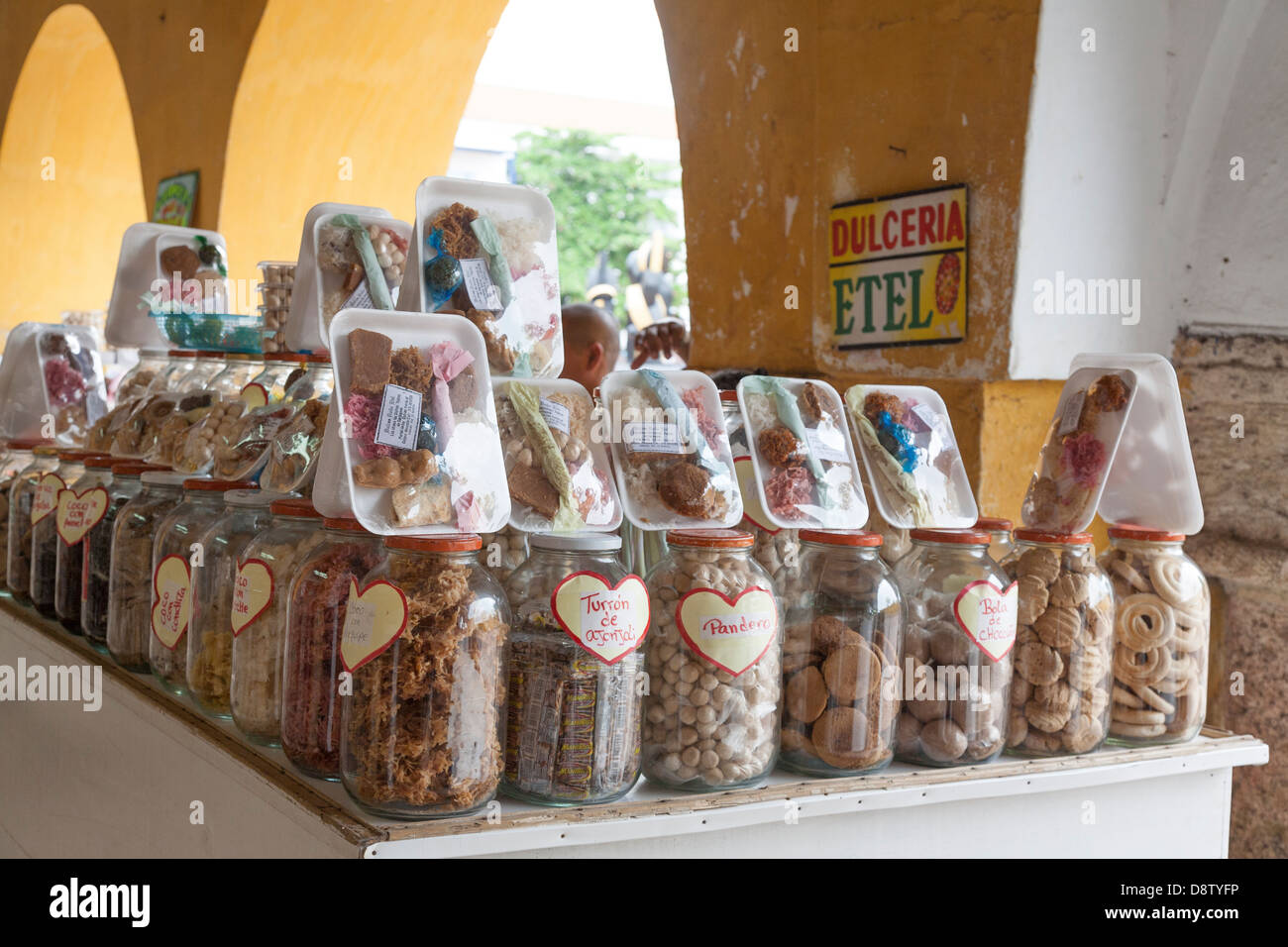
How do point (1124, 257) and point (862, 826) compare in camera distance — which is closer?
point (862, 826)

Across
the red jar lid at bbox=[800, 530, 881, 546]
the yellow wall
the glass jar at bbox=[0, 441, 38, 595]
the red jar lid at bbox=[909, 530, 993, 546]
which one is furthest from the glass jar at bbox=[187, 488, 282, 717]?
the yellow wall

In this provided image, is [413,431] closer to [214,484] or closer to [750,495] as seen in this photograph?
[750,495]

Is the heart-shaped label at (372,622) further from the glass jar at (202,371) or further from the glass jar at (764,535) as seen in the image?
the glass jar at (202,371)

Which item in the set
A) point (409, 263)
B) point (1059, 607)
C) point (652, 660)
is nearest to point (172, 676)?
point (409, 263)

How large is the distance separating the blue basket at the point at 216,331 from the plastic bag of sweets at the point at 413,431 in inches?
40.4

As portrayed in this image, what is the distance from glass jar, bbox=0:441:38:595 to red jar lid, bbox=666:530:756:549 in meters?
1.75

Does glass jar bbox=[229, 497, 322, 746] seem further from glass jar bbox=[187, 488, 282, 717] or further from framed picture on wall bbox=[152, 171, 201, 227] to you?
framed picture on wall bbox=[152, 171, 201, 227]

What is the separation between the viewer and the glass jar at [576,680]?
127 centimetres

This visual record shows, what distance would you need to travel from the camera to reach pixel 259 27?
14.3 feet

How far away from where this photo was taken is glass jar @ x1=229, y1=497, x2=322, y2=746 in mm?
1484

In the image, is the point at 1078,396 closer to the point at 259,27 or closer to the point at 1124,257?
the point at 1124,257

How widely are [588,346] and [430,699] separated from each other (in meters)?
2.94

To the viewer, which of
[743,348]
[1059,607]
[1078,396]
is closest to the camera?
[1059,607]
